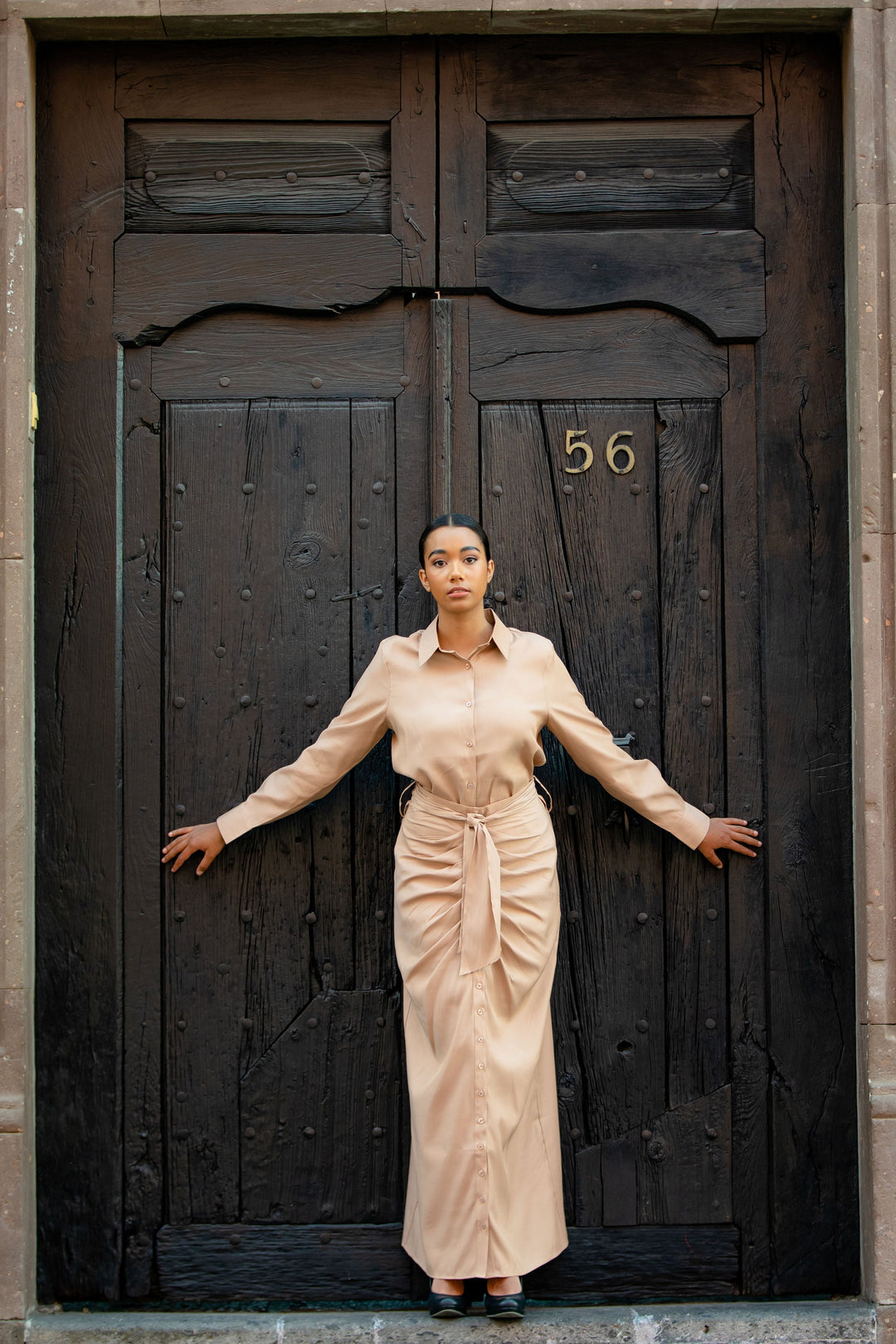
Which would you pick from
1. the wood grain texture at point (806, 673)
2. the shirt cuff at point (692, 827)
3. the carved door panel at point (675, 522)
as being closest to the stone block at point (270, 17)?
the carved door panel at point (675, 522)

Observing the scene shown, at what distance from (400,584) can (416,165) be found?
3.72 feet

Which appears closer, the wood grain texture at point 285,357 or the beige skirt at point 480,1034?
the beige skirt at point 480,1034

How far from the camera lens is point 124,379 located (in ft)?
10.5

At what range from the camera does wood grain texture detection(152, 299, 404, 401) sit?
10.5 ft

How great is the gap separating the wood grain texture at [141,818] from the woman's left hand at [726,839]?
144cm

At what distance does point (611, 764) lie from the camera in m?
2.90

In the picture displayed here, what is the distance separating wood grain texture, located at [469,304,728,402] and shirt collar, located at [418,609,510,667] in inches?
28.0

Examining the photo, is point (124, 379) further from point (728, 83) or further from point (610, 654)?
point (728, 83)

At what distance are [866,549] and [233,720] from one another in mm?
1698

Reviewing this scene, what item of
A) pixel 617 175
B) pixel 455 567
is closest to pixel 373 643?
pixel 455 567

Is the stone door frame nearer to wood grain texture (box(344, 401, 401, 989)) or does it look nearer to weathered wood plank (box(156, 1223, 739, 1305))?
weathered wood plank (box(156, 1223, 739, 1305))

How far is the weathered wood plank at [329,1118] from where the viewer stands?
3.09 m

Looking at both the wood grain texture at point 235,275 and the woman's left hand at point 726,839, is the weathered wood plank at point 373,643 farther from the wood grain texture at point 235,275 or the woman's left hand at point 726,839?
the woman's left hand at point 726,839

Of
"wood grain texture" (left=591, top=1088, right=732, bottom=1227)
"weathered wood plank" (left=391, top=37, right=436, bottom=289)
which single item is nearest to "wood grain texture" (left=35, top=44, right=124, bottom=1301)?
"weathered wood plank" (left=391, top=37, right=436, bottom=289)
